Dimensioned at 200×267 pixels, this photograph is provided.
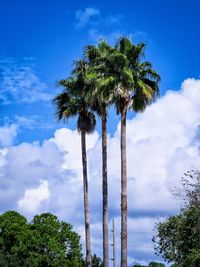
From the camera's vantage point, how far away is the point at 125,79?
3616 centimetres

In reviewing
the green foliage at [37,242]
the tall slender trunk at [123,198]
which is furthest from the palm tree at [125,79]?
the green foliage at [37,242]

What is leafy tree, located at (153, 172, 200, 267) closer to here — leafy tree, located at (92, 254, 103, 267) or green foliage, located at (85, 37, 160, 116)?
green foliage, located at (85, 37, 160, 116)

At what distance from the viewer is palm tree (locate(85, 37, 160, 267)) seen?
36.1 metres

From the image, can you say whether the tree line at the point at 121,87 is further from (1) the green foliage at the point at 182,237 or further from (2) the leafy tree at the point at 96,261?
(2) the leafy tree at the point at 96,261

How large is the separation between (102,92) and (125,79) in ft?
5.05

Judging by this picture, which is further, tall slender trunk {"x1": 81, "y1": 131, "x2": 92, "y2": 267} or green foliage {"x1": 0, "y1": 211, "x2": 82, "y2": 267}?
green foliage {"x1": 0, "y1": 211, "x2": 82, "y2": 267}

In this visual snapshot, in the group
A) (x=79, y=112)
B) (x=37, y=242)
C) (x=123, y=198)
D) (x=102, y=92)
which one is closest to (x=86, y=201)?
(x=79, y=112)

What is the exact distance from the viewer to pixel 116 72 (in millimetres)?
36938

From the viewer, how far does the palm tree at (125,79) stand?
3606 centimetres

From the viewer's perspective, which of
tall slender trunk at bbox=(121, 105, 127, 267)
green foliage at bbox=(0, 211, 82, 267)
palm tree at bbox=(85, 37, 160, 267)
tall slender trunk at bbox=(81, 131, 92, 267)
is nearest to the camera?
tall slender trunk at bbox=(121, 105, 127, 267)

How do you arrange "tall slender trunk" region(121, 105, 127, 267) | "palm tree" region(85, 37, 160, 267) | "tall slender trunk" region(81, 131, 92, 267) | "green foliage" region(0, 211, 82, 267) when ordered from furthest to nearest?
"green foliage" region(0, 211, 82, 267)
"tall slender trunk" region(81, 131, 92, 267)
"palm tree" region(85, 37, 160, 267)
"tall slender trunk" region(121, 105, 127, 267)

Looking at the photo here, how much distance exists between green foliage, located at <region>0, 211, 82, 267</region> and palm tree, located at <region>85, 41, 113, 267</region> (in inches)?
1459

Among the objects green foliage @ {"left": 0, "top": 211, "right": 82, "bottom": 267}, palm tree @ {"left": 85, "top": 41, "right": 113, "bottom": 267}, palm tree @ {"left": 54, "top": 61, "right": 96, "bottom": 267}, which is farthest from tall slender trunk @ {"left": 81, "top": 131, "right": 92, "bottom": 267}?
green foliage @ {"left": 0, "top": 211, "right": 82, "bottom": 267}

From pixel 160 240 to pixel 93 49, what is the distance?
13.4 m
